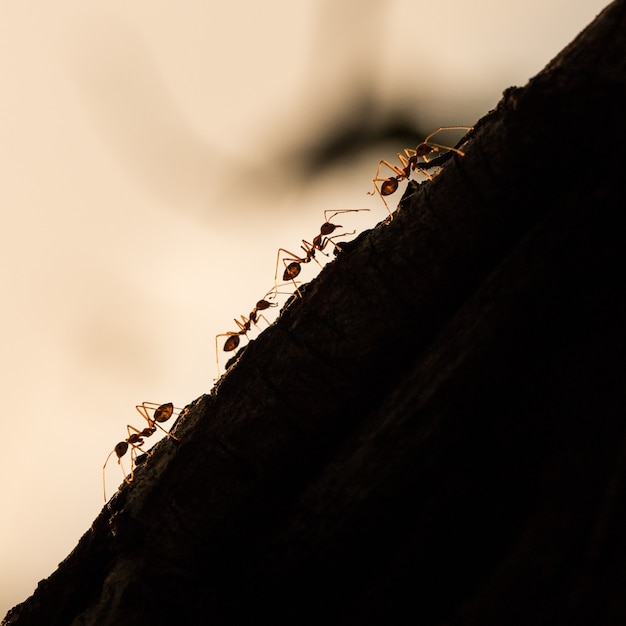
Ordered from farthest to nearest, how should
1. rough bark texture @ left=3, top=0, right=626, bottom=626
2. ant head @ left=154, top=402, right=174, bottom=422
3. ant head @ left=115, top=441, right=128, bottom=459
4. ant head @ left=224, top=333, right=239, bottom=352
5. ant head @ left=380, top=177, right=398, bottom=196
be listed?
ant head @ left=224, top=333, right=239, bottom=352 < ant head @ left=115, top=441, right=128, bottom=459 < ant head @ left=380, top=177, right=398, bottom=196 < ant head @ left=154, top=402, right=174, bottom=422 < rough bark texture @ left=3, top=0, right=626, bottom=626

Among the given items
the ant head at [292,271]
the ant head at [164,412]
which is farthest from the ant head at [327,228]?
the ant head at [164,412]

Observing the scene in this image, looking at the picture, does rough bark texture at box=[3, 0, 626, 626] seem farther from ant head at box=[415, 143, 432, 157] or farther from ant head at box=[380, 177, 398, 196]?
ant head at box=[415, 143, 432, 157]

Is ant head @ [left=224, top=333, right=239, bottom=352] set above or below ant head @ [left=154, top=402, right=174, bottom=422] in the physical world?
above

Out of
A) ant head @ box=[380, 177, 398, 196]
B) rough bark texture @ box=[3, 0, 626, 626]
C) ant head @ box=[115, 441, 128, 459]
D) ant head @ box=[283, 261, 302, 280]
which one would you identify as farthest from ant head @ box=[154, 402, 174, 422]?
ant head @ box=[380, 177, 398, 196]

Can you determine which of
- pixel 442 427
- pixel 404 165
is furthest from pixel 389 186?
pixel 442 427

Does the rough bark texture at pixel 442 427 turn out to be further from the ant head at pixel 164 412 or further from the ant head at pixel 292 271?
the ant head at pixel 292 271

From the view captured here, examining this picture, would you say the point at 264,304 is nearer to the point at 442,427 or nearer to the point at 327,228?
the point at 327,228

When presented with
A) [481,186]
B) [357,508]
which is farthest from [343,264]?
[357,508]

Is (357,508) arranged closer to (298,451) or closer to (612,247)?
(298,451)
